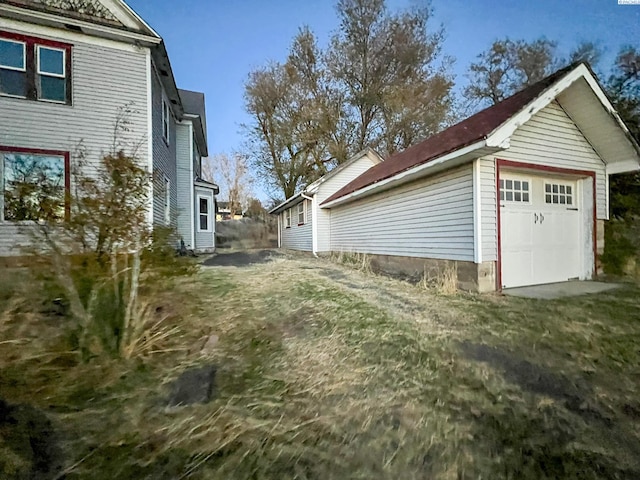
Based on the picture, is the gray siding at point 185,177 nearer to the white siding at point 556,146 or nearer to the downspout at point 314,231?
the downspout at point 314,231

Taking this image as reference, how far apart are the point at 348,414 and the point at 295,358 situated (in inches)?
38.3

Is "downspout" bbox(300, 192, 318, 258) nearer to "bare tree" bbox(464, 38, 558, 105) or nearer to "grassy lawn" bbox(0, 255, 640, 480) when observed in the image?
"grassy lawn" bbox(0, 255, 640, 480)

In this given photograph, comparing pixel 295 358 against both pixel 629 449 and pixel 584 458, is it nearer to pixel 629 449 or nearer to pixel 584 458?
pixel 584 458

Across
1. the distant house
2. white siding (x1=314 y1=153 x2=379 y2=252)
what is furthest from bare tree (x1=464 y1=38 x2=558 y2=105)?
the distant house

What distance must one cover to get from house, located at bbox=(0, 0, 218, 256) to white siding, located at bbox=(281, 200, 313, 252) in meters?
7.30

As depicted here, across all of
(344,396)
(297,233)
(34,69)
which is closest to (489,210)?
(344,396)

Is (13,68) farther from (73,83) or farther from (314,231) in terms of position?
(314,231)

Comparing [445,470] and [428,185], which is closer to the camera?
[445,470]

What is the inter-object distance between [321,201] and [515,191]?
885 centimetres

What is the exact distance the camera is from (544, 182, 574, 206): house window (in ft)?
21.5

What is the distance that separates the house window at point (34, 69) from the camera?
24.0 feet

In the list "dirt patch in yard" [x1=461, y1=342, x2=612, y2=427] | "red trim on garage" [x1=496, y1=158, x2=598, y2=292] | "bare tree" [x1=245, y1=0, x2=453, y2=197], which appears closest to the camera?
"dirt patch in yard" [x1=461, y1=342, x2=612, y2=427]

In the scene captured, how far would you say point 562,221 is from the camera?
6.68 m

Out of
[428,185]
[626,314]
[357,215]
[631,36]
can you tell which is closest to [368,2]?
[631,36]
